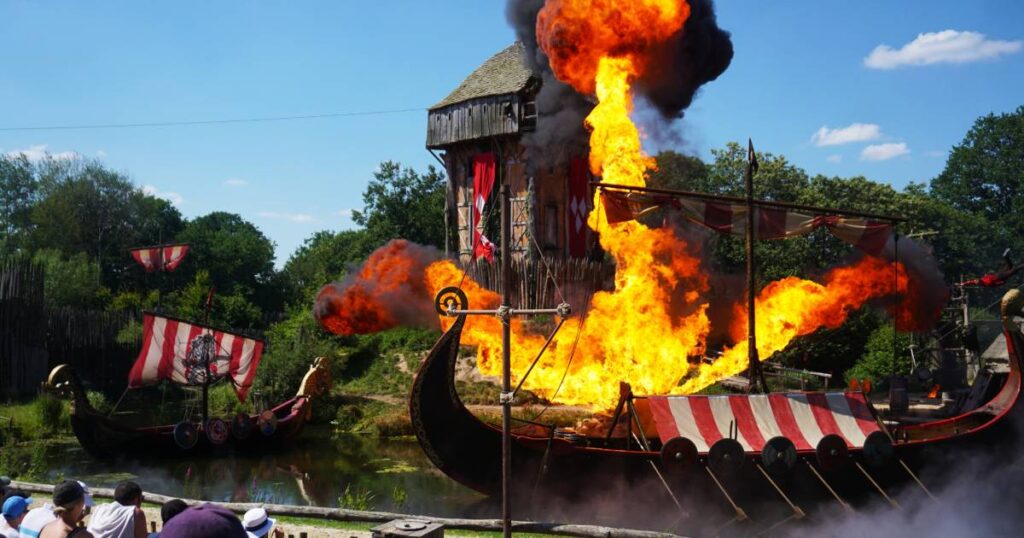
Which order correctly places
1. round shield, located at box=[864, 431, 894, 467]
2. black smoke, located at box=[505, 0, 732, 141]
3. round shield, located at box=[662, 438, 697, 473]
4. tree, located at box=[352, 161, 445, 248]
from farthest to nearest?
tree, located at box=[352, 161, 445, 248]
black smoke, located at box=[505, 0, 732, 141]
round shield, located at box=[864, 431, 894, 467]
round shield, located at box=[662, 438, 697, 473]

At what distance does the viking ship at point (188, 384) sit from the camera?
70.3 feet

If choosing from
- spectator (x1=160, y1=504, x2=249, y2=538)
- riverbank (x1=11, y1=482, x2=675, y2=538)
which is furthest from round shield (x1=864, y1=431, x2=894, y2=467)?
spectator (x1=160, y1=504, x2=249, y2=538)

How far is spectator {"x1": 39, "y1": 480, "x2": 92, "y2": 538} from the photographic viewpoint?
596cm

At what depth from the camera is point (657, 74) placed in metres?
21.7

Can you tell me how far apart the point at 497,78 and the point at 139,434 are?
64.9ft

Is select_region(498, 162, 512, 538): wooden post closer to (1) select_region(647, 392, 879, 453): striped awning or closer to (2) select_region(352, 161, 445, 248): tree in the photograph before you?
(1) select_region(647, 392, 879, 453): striped awning

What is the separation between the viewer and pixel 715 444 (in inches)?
548

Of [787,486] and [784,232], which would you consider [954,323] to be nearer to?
[784,232]

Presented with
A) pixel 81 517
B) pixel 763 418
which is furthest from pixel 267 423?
pixel 81 517

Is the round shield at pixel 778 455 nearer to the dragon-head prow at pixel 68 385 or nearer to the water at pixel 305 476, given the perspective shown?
the water at pixel 305 476

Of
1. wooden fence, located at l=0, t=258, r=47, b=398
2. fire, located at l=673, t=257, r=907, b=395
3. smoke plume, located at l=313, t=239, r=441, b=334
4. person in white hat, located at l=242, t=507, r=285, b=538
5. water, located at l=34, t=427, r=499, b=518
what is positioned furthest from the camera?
smoke plume, located at l=313, t=239, r=441, b=334

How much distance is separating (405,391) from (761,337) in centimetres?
1530

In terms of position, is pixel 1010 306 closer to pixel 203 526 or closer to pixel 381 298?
pixel 203 526

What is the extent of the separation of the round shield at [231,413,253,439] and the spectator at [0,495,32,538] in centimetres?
1703
